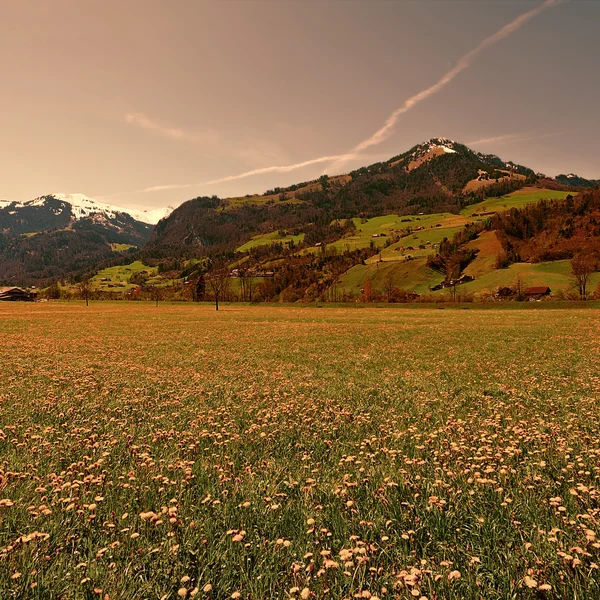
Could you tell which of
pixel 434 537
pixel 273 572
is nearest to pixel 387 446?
pixel 434 537

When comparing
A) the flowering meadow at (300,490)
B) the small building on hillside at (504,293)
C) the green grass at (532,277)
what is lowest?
the small building on hillside at (504,293)

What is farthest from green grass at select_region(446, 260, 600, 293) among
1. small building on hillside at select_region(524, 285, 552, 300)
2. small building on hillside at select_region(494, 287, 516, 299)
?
small building on hillside at select_region(494, 287, 516, 299)

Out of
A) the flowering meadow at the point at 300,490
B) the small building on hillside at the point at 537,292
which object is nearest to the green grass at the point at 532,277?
the small building on hillside at the point at 537,292

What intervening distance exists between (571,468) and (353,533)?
526 cm

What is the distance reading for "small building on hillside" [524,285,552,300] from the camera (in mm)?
151125

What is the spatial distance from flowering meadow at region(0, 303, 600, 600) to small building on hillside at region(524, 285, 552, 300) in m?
161

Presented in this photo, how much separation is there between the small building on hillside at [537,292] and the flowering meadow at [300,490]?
161 m

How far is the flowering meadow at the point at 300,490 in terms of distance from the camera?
4.37m

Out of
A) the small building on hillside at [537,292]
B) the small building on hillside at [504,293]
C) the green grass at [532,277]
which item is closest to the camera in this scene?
the small building on hillside at [537,292]

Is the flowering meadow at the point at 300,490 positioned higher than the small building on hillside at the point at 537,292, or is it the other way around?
the flowering meadow at the point at 300,490

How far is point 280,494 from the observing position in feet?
20.5

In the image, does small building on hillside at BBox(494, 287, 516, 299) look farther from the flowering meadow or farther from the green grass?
the flowering meadow

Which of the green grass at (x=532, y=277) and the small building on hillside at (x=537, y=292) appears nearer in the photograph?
the small building on hillside at (x=537, y=292)

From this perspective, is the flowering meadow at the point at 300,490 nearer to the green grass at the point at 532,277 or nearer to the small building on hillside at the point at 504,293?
the small building on hillside at the point at 504,293
